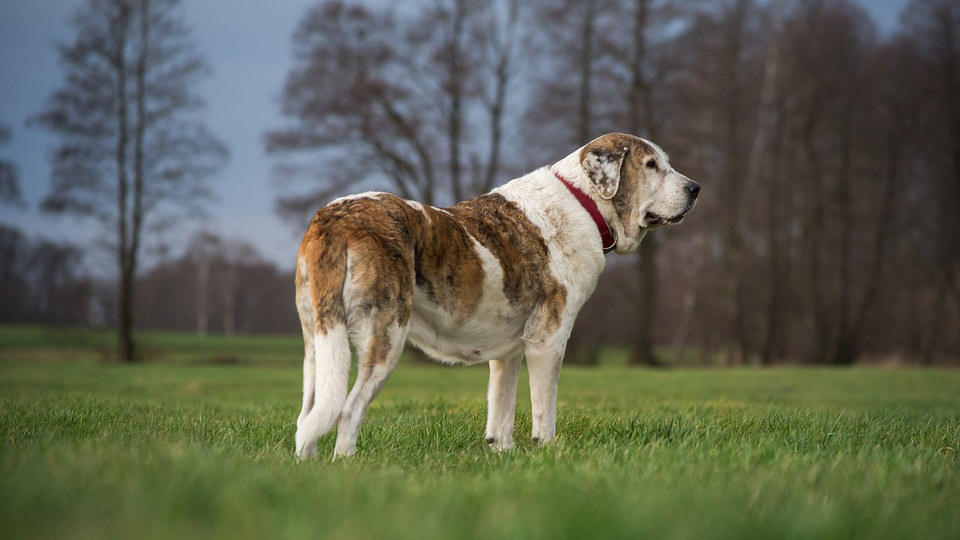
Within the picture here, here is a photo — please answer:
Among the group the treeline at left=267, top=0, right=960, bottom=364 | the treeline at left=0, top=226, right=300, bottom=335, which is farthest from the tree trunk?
the treeline at left=0, top=226, right=300, bottom=335

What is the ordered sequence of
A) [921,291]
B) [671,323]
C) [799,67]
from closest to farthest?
[799,67] → [921,291] → [671,323]

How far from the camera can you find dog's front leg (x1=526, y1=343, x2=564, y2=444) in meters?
4.98

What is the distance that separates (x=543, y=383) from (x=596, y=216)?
4.13 feet

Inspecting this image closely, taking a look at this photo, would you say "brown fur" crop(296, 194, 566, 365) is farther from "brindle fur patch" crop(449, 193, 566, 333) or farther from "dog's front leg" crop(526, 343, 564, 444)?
"dog's front leg" crop(526, 343, 564, 444)

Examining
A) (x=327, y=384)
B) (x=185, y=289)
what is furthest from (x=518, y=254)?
(x=185, y=289)

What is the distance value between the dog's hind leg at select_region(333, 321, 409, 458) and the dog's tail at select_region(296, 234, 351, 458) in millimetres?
116

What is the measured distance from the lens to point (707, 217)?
27.6m

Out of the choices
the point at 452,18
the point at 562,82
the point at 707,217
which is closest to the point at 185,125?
the point at 452,18

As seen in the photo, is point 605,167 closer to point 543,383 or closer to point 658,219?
point 658,219

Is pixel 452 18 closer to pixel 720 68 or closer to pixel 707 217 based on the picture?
pixel 720 68

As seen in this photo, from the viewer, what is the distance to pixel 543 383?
504cm

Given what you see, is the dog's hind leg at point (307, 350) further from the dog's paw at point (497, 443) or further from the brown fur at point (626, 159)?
the brown fur at point (626, 159)

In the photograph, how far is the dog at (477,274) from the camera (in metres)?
4.08

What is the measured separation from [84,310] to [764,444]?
49977mm
